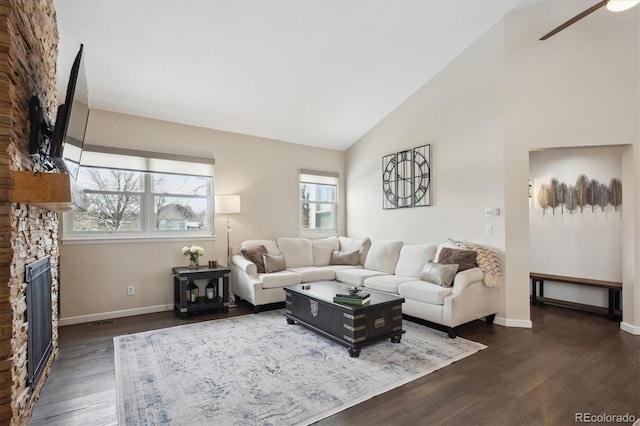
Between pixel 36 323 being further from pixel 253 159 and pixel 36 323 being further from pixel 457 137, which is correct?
pixel 457 137

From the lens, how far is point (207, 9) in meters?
3.03

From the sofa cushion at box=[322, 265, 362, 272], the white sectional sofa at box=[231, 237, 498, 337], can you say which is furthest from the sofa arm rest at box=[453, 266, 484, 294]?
the sofa cushion at box=[322, 265, 362, 272]

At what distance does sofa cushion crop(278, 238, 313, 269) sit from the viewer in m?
5.23

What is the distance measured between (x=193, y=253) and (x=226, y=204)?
2.70 ft

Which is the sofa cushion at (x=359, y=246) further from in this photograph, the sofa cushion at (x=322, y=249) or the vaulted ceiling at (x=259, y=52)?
the vaulted ceiling at (x=259, y=52)

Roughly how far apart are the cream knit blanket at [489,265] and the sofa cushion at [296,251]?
2438 millimetres

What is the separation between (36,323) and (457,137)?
473 centimetres

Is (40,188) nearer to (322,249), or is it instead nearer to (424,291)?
(424,291)

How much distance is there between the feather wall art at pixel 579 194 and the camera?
4.29 meters

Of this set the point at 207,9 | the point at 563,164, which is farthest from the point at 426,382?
the point at 563,164

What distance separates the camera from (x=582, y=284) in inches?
171

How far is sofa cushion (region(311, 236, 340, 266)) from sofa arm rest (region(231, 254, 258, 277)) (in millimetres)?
1225

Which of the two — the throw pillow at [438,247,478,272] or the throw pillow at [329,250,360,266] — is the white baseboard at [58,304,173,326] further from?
the throw pillow at [438,247,478,272]

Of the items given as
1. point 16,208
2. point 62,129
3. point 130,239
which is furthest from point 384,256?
point 16,208
